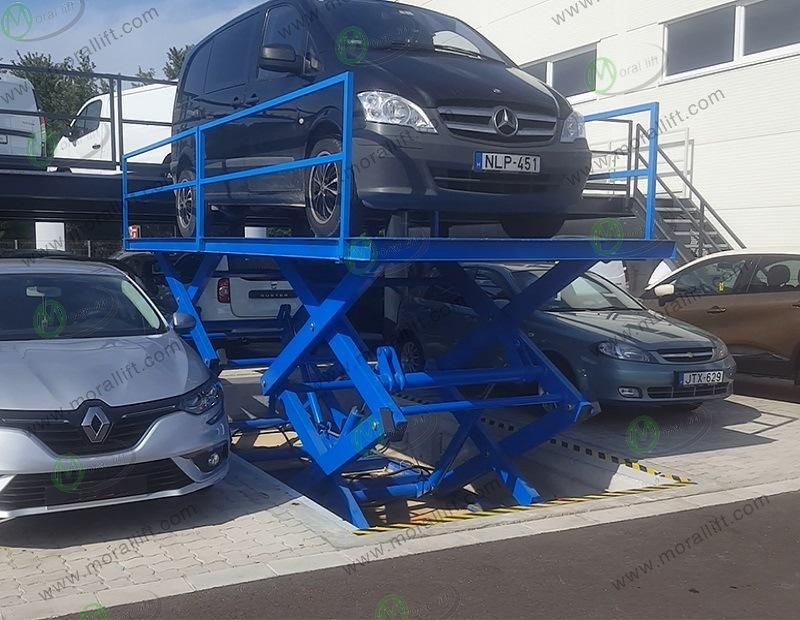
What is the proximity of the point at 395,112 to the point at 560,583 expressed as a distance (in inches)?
111

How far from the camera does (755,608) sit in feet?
13.1

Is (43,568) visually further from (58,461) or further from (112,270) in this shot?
(112,270)

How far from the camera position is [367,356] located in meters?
6.48

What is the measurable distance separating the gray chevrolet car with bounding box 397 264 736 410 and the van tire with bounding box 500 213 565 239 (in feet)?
3.76

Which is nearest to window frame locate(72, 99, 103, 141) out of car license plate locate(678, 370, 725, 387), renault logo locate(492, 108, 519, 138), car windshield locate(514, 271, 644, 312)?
car windshield locate(514, 271, 644, 312)

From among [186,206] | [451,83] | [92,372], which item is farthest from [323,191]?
[186,206]

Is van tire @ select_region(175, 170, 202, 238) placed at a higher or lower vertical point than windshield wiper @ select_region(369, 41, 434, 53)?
lower

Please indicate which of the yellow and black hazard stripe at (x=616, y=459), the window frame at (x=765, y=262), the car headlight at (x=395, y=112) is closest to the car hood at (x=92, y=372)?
the car headlight at (x=395, y=112)

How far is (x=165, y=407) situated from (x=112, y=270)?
202cm

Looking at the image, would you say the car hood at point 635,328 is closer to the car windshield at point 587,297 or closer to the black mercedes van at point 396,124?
the car windshield at point 587,297

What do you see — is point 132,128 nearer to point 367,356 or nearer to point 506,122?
point 367,356

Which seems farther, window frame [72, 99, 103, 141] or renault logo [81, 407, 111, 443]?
window frame [72, 99, 103, 141]

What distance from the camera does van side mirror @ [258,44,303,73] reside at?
567 cm

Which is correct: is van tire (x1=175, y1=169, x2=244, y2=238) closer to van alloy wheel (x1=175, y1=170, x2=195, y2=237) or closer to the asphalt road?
van alloy wheel (x1=175, y1=170, x2=195, y2=237)
